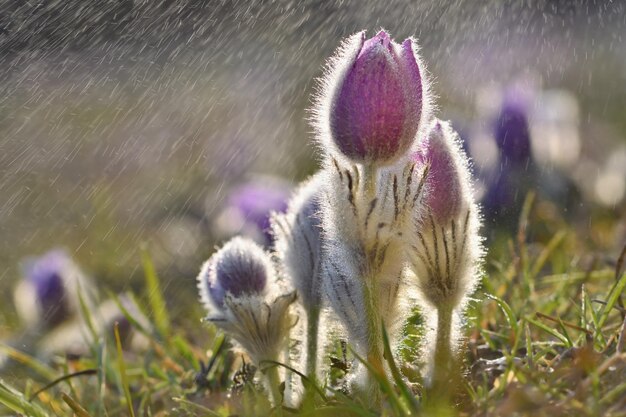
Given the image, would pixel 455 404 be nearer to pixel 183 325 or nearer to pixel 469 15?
pixel 183 325

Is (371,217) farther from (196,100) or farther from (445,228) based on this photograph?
(196,100)

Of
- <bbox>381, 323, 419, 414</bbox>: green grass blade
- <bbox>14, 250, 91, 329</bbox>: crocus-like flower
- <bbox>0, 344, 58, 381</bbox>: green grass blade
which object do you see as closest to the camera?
<bbox>381, 323, 419, 414</bbox>: green grass blade

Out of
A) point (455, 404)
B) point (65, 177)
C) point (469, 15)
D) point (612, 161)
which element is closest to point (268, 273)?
point (455, 404)

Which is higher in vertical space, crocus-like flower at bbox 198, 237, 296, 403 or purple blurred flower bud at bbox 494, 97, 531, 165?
purple blurred flower bud at bbox 494, 97, 531, 165

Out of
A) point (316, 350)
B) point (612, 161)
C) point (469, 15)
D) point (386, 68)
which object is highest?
point (469, 15)

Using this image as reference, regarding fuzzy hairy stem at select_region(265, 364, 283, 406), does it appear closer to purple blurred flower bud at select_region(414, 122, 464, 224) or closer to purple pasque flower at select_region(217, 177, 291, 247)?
purple blurred flower bud at select_region(414, 122, 464, 224)

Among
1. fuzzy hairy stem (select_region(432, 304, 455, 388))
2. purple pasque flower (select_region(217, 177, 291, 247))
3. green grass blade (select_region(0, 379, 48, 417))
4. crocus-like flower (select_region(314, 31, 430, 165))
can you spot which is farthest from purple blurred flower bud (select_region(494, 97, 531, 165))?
green grass blade (select_region(0, 379, 48, 417))

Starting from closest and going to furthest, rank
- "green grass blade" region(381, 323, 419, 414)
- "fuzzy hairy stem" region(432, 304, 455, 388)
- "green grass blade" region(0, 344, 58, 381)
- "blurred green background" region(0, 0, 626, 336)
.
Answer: "green grass blade" region(381, 323, 419, 414)
"fuzzy hairy stem" region(432, 304, 455, 388)
"green grass blade" region(0, 344, 58, 381)
"blurred green background" region(0, 0, 626, 336)
